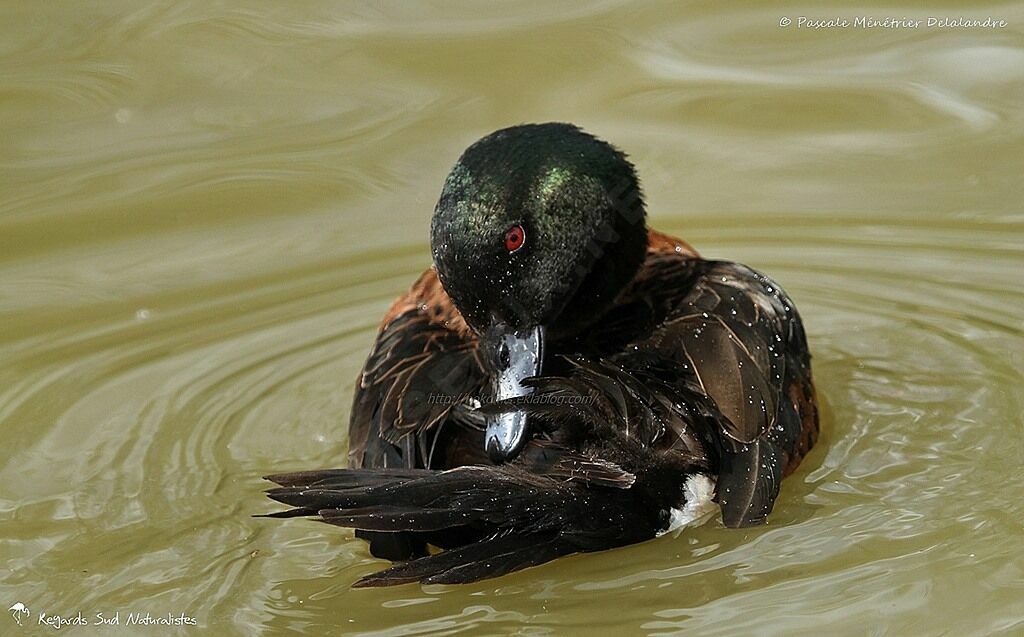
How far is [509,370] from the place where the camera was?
5.15 m

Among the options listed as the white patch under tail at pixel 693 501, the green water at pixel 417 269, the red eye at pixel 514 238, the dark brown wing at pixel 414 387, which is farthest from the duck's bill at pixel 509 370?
the white patch under tail at pixel 693 501

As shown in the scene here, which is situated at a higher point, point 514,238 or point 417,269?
point 514,238

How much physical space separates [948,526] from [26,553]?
9.67 feet

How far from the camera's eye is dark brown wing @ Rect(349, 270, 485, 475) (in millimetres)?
5098

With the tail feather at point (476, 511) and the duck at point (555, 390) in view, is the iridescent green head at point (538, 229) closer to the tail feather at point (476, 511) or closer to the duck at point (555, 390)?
the duck at point (555, 390)

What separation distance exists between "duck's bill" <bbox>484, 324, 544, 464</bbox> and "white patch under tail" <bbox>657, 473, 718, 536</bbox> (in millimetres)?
572

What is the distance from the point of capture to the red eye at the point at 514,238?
5230 millimetres

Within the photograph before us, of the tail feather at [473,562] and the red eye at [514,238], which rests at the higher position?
the red eye at [514,238]

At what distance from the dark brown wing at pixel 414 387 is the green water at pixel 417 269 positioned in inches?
14.2
